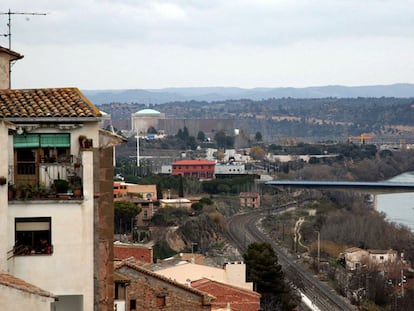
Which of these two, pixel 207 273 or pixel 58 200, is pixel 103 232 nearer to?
pixel 58 200

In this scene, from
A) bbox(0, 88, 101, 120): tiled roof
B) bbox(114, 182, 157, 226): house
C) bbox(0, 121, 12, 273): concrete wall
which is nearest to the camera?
bbox(0, 121, 12, 273): concrete wall

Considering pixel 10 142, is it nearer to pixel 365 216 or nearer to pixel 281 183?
pixel 365 216

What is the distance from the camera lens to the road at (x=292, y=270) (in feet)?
120

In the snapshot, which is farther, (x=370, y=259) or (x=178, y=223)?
(x=178, y=223)

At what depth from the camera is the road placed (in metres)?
36.6

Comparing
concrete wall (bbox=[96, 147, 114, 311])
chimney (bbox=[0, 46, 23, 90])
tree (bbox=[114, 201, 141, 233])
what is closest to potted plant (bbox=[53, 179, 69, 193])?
concrete wall (bbox=[96, 147, 114, 311])

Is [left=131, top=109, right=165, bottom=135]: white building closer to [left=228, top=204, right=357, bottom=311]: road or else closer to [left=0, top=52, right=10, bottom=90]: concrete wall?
[left=228, top=204, right=357, bottom=311]: road

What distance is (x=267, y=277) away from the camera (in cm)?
2923

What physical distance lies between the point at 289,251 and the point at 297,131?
14408 cm

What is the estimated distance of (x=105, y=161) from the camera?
19.5 feet

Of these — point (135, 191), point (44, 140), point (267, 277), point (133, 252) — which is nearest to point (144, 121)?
point (135, 191)

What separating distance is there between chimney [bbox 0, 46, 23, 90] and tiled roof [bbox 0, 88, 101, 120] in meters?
0.14

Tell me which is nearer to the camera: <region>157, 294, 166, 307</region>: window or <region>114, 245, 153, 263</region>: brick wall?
<region>157, 294, 166, 307</region>: window

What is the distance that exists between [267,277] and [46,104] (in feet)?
77.2
